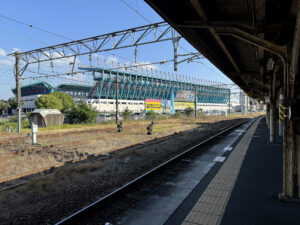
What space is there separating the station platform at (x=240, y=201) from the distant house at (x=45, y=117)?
24.2 meters

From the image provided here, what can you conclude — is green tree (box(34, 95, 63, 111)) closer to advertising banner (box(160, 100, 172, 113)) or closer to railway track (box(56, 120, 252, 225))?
advertising banner (box(160, 100, 172, 113))

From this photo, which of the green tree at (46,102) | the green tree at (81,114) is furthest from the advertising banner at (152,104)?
the green tree at (46,102)

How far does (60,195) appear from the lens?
18.9ft

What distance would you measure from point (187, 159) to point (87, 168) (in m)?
4.49

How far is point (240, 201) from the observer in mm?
5027

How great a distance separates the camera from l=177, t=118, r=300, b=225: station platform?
4.27 m

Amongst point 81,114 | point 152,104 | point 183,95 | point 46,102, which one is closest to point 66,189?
point 81,114

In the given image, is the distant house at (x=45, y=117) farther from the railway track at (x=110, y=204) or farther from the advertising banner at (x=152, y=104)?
the advertising banner at (x=152, y=104)

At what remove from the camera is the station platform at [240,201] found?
4273 mm

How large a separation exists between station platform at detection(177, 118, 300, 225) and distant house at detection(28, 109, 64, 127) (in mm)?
24159

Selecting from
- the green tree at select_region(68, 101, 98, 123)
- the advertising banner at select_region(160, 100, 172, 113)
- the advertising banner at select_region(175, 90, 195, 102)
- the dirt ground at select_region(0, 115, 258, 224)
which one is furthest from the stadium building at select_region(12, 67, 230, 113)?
the dirt ground at select_region(0, 115, 258, 224)

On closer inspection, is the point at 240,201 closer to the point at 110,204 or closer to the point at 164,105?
the point at 110,204

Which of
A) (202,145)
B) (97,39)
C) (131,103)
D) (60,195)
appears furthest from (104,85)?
(60,195)

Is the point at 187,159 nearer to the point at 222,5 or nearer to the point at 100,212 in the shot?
the point at 100,212
